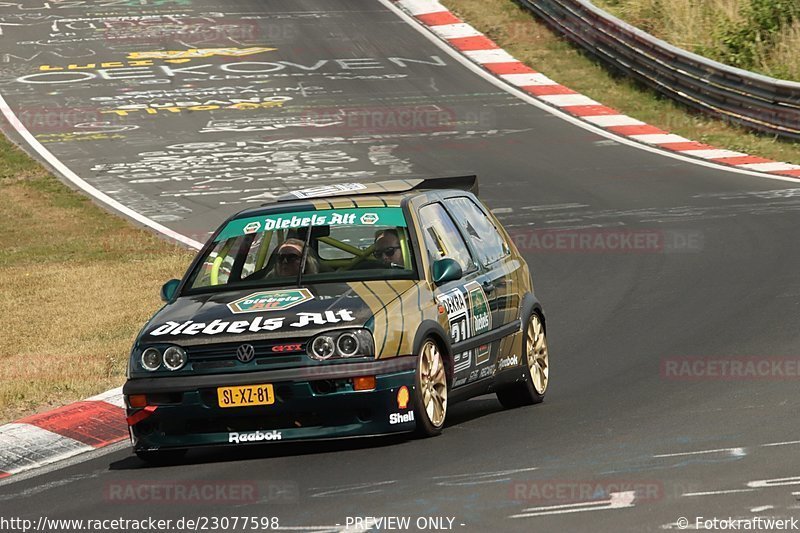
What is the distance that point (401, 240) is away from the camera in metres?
9.08

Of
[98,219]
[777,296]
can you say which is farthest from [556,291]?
[98,219]

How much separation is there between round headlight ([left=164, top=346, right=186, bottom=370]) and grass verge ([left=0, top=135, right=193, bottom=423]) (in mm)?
2138

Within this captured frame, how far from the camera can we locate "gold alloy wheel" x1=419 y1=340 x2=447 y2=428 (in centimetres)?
841

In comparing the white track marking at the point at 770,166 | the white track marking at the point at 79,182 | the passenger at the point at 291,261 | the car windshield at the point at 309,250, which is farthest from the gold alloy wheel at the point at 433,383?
the white track marking at the point at 770,166

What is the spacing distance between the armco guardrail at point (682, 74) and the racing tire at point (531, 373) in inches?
550

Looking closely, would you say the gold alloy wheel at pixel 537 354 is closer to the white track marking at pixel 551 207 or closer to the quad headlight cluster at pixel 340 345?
the quad headlight cluster at pixel 340 345

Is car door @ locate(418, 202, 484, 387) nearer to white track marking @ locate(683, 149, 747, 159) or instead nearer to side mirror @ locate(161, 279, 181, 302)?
side mirror @ locate(161, 279, 181, 302)

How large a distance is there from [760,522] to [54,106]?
875 inches

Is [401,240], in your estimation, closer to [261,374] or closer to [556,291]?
[261,374]

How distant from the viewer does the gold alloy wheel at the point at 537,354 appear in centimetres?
1011

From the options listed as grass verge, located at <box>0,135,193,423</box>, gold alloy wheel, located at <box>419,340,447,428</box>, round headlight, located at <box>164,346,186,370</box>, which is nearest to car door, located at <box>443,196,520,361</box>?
gold alloy wheel, located at <box>419,340,447,428</box>

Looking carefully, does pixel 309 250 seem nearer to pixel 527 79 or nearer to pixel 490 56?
pixel 527 79

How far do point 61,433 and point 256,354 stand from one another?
1.92m

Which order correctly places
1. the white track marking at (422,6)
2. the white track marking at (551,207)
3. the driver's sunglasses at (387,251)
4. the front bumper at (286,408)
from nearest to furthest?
1. the front bumper at (286,408)
2. the driver's sunglasses at (387,251)
3. the white track marking at (551,207)
4. the white track marking at (422,6)
